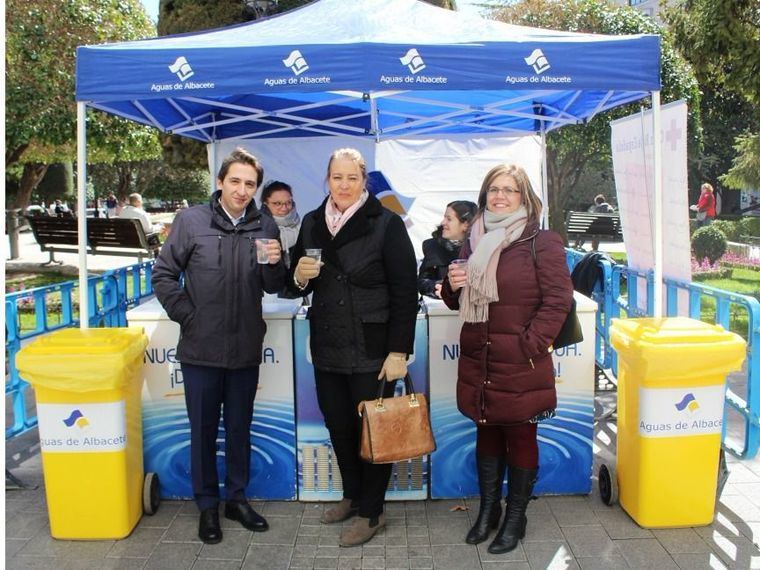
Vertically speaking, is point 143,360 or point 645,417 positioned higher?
point 143,360

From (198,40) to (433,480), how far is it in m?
2.77

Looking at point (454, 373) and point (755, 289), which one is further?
point (755, 289)

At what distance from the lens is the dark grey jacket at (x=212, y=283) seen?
11.3 feet

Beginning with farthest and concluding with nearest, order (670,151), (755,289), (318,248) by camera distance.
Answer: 1. (755,289)
2. (670,151)
3. (318,248)

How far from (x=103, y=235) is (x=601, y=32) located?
36.9 ft

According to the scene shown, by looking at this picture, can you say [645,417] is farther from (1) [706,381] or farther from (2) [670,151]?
(2) [670,151]

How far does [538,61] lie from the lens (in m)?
3.67

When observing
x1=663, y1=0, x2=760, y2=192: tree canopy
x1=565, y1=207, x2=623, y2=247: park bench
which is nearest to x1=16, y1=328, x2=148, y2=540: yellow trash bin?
x1=663, y1=0, x2=760, y2=192: tree canopy

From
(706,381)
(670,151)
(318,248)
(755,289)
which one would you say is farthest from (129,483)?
(755,289)

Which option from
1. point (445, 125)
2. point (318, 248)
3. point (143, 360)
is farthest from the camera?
point (445, 125)

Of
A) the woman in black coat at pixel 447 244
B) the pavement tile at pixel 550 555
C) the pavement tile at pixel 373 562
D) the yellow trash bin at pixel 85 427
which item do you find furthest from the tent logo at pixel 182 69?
the pavement tile at pixel 550 555

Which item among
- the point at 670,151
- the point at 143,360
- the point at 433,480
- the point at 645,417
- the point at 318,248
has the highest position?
the point at 670,151

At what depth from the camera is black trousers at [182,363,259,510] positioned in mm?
3574

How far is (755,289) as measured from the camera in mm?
11242
